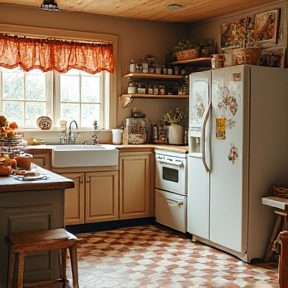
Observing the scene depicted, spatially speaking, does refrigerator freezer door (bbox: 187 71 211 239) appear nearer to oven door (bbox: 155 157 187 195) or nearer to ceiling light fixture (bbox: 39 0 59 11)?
oven door (bbox: 155 157 187 195)

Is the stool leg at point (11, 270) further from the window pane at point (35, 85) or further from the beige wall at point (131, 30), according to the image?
the beige wall at point (131, 30)

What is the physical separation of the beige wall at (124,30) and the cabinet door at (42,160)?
1208mm

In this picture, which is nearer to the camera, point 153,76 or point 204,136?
point 204,136

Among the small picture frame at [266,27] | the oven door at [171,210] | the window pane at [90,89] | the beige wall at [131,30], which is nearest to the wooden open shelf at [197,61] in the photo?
the beige wall at [131,30]

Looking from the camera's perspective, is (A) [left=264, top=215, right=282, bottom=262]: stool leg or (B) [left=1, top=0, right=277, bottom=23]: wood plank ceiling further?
(B) [left=1, top=0, right=277, bottom=23]: wood plank ceiling

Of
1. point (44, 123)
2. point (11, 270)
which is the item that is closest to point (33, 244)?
point (11, 270)

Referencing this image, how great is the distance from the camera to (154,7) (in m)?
5.10

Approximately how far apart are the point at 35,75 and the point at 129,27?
51.4 inches

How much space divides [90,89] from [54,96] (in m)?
0.48

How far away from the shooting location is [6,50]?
201 inches

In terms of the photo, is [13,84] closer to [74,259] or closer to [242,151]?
[242,151]

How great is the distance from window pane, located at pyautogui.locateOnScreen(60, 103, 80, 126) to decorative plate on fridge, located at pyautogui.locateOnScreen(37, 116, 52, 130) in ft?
0.72

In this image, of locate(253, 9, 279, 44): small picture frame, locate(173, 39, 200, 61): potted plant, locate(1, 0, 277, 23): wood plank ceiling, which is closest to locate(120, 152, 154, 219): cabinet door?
locate(173, 39, 200, 61): potted plant

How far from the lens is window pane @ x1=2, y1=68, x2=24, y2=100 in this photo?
530cm
